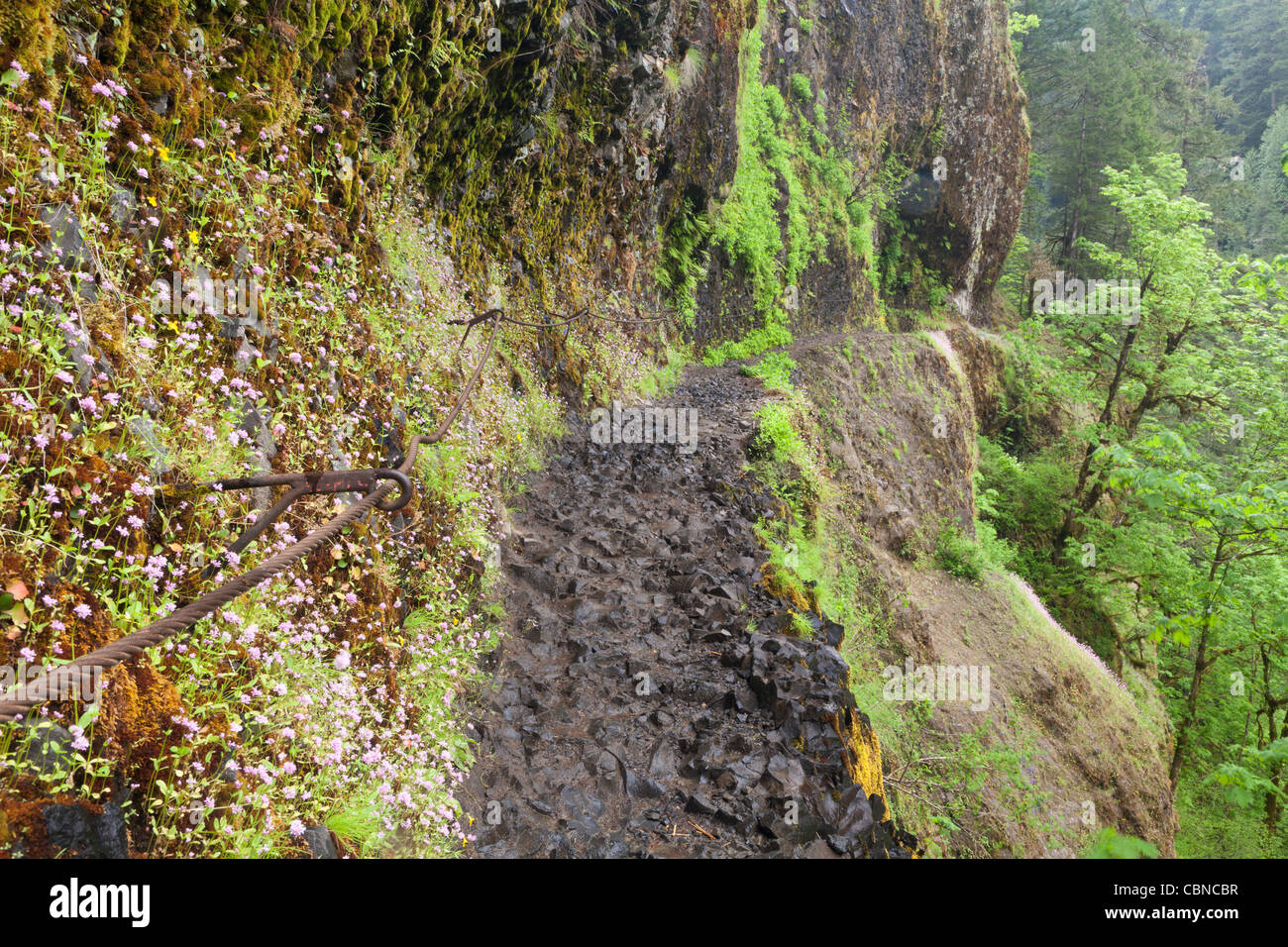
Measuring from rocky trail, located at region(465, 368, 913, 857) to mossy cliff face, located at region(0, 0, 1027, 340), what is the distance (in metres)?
3.74

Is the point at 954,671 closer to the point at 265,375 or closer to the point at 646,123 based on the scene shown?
the point at 265,375

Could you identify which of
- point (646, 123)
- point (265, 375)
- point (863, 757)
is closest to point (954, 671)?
point (863, 757)

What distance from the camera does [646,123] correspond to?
13.0 meters

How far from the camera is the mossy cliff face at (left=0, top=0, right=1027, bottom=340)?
4.17m

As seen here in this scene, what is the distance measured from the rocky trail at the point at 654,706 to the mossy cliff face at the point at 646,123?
147 inches

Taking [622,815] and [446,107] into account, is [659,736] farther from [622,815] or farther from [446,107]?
[446,107]

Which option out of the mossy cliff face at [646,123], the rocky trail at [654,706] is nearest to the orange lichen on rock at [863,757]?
the rocky trail at [654,706]

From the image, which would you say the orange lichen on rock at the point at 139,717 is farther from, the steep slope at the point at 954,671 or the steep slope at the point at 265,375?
the steep slope at the point at 954,671

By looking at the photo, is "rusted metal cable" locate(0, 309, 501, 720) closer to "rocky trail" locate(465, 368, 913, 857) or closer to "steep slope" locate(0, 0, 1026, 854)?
"steep slope" locate(0, 0, 1026, 854)

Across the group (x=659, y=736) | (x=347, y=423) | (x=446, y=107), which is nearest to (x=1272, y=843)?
(x=659, y=736)

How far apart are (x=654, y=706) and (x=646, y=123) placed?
1217 cm

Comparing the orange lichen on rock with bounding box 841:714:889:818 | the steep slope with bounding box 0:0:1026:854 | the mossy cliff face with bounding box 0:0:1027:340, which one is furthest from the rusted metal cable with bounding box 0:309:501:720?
the orange lichen on rock with bounding box 841:714:889:818
